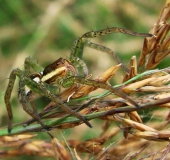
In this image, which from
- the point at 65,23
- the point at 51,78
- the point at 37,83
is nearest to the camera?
the point at 37,83

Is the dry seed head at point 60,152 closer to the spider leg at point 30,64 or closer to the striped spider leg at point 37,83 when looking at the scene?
the striped spider leg at point 37,83

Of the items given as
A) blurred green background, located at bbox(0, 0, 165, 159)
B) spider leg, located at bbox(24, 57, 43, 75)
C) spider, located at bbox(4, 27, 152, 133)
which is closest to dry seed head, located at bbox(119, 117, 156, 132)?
spider, located at bbox(4, 27, 152, 133)

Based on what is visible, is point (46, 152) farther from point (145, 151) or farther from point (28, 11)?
point (28, 11)

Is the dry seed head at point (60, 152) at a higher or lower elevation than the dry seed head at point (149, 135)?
lower

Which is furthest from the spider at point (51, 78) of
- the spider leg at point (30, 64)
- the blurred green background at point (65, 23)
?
the blurred green background at point (65, 23)

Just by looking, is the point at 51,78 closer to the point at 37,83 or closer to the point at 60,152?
the point at 37,83

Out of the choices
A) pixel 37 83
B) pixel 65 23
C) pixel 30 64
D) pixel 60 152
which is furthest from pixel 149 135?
pixel 65 23

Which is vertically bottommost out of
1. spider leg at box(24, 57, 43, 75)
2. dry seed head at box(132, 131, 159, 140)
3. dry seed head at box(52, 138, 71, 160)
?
dry seed head at box(52, 138, 71, 160)

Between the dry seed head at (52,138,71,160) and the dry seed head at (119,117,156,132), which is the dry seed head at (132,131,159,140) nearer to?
the dry seed head at (119,117,156,132)

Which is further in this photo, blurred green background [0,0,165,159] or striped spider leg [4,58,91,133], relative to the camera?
blurred green background [0,0,165,159]
